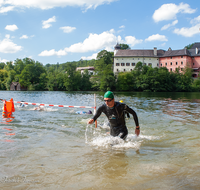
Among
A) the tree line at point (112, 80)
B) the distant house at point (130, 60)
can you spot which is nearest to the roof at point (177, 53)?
the distant house at point (130, 60)

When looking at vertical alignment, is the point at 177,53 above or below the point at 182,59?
above

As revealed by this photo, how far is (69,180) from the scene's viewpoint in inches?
168

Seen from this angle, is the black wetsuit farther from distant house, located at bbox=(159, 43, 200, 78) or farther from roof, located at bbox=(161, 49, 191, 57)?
roof, located at bbox=(161, 49, 191, 57)

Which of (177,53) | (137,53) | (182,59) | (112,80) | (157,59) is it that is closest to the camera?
(112,80)

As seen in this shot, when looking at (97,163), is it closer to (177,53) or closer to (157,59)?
(177,53)

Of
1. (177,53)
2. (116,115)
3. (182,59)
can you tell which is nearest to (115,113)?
(116,115)

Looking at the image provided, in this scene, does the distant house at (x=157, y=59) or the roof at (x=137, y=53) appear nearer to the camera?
the distant house at (x=157, y=59)

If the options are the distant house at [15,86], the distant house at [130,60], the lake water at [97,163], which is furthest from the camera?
the distant house at [130,60]

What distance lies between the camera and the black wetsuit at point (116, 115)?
5.78 m

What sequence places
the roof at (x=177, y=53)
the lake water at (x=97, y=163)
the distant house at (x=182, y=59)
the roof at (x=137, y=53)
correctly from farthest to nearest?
the roof at (x=137, y=53) → the roof at (x=177, y=53) → the distant house at (x=182, y=59) → the lake water at (x=97, y=163)

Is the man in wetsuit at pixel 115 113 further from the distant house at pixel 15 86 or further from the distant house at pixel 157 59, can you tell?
the distant house at pixel 15 86

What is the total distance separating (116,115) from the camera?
583cm

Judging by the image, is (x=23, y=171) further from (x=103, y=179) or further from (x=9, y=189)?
(x=103, y=179)

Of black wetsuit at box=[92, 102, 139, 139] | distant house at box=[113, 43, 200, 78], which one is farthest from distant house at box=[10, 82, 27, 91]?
black wetsuit at box=[92, 102, 139, 139]
